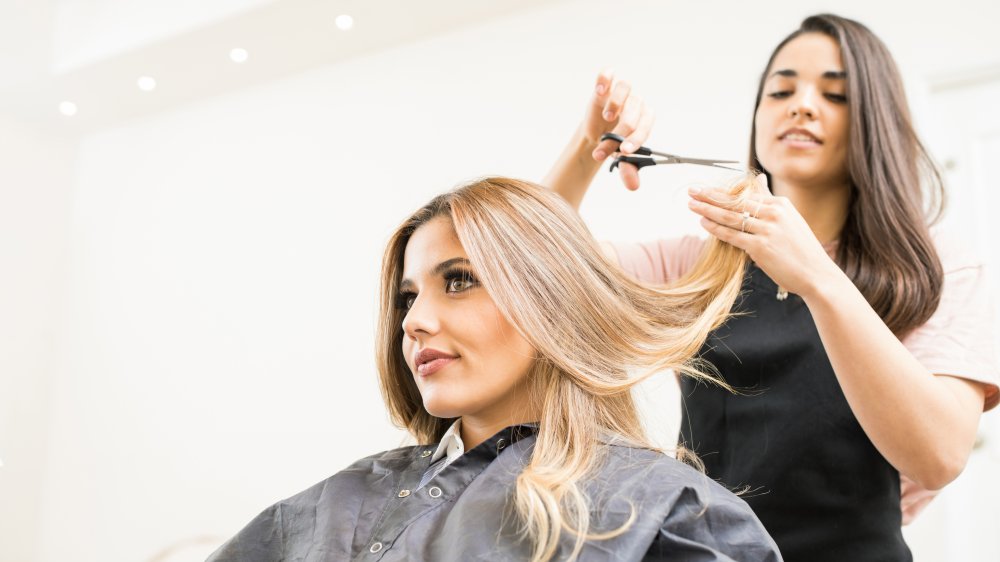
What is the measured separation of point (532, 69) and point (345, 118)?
2.65ft

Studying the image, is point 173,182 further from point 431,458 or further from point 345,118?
point 431,458

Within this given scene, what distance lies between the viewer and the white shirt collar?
144 centimetres

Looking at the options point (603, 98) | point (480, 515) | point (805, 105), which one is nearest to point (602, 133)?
point (603, 98)

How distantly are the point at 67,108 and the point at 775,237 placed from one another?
3425mm

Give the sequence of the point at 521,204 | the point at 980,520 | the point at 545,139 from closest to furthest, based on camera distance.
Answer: the point at 521,204 < the point at 980,520 < the point at 545,139

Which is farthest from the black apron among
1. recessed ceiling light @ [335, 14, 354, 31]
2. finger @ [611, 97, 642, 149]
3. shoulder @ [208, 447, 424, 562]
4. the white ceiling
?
recessed ceiling light @ [335, 14, 354, 31]

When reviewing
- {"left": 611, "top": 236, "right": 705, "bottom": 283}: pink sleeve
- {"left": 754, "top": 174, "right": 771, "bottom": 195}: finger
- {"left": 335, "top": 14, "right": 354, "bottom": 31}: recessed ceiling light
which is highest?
{"left": 335, "top": 14, "right": 354, "bottom": 31}: recessed ceiling light

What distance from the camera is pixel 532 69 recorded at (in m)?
2.98

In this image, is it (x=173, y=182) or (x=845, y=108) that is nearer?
(x=845, y=108)

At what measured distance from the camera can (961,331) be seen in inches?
55.5

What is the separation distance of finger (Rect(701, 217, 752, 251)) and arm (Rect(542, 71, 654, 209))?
0.19 m

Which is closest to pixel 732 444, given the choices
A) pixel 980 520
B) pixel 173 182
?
pixel 980 520

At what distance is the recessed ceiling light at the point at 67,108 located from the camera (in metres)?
3.69

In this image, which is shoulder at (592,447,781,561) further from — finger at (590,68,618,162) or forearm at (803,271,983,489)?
finger at (590,68,618,162)
